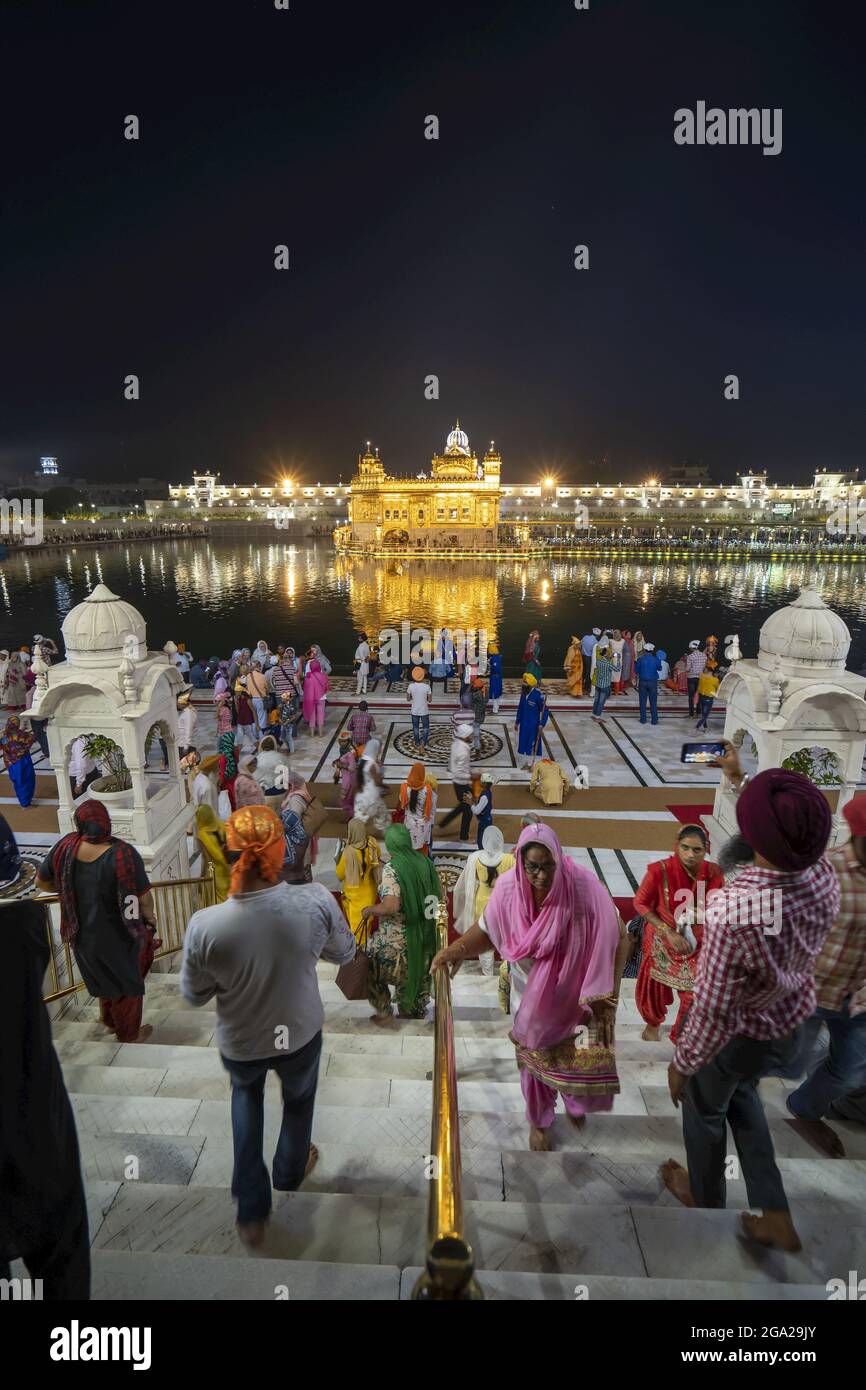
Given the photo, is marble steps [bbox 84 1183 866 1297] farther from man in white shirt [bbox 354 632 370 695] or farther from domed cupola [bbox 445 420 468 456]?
domed cupola [bbox 445 420 468 456]

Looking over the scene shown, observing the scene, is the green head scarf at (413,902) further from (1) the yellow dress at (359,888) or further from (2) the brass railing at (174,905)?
(2) the brass railing at (174,905)

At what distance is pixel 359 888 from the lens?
447 centimetres

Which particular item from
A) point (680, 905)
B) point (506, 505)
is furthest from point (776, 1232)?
point (506, 505)

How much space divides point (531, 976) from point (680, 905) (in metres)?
1.35

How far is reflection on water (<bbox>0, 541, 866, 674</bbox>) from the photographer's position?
29469mm

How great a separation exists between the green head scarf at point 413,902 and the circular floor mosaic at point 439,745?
6.68 meters

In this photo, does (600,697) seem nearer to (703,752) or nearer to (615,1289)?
(703,752)

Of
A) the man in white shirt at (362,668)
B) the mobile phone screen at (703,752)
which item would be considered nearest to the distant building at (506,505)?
the man in white shirt at (362,668)

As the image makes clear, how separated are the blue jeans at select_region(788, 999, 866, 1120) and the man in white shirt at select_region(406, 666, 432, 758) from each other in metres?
8.27

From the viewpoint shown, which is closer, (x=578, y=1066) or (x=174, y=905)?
(x=578, y=1066)

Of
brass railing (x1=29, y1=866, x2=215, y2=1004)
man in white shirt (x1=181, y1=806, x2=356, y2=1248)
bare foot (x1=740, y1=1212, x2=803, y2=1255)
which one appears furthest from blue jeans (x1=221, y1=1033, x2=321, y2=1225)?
brass railing (x1=29, y1=866, x2=215, y2=1004)

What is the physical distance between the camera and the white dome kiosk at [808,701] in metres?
5.96

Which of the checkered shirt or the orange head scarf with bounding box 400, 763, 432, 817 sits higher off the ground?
the checkered shirt

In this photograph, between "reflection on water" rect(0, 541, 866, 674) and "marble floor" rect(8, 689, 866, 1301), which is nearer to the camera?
"marble floor" rect(8, 689, 866, 1301)
